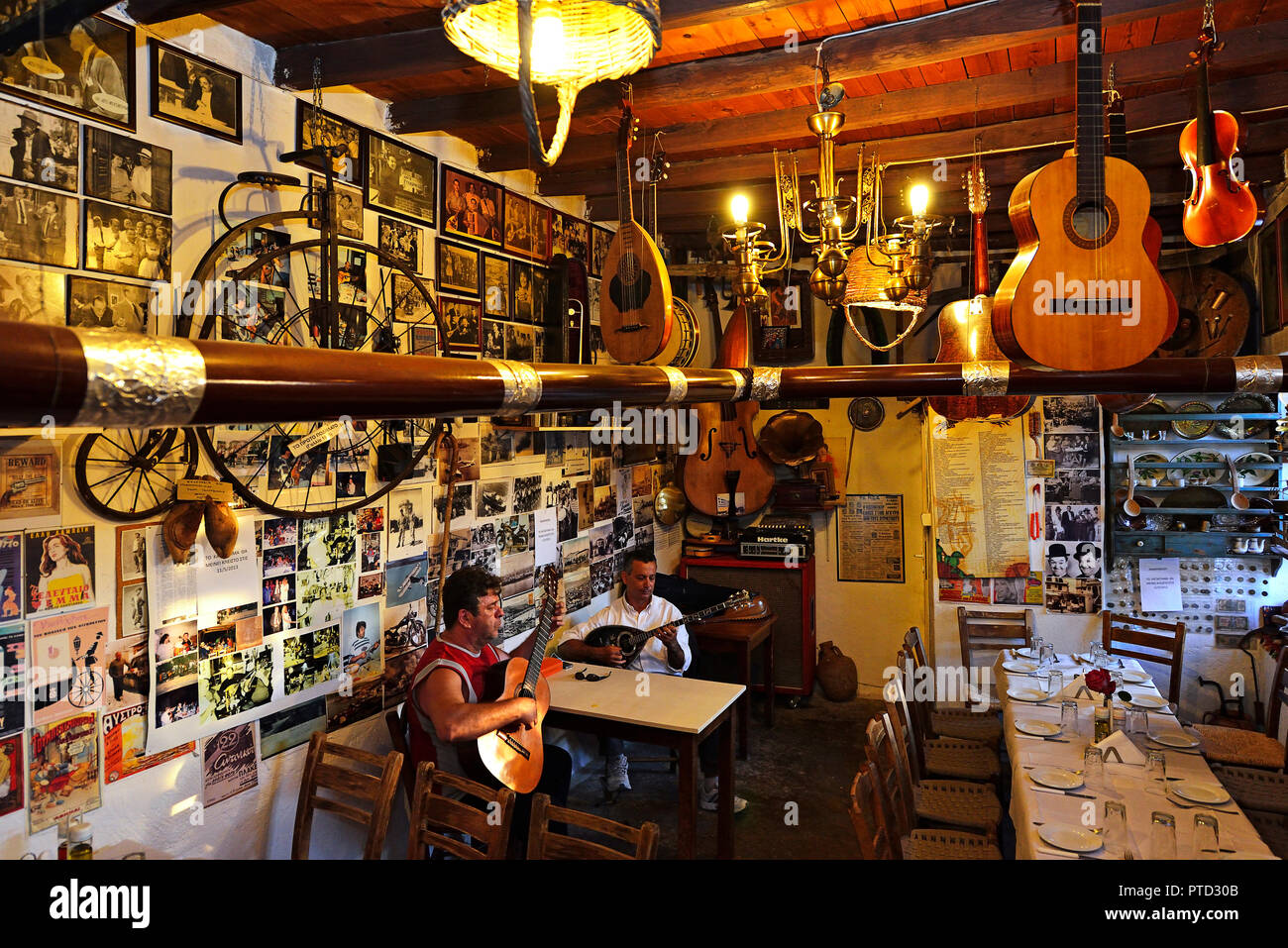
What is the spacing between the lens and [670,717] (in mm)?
3596

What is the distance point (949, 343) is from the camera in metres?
4.22

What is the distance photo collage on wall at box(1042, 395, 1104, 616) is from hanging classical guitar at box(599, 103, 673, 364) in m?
3.67

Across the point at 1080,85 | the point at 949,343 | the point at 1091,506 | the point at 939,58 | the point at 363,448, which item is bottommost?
the point at 1091,506

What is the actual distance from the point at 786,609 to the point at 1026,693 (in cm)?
237

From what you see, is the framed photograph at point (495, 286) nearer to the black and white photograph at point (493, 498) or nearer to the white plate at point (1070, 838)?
the black and white photograph at point (493, 498)

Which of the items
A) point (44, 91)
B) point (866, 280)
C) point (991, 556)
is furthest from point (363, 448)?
point (991, 556)

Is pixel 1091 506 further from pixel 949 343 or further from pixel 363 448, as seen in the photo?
pixel 363 448

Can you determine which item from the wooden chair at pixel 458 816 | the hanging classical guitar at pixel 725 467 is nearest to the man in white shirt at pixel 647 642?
the hanging classical guitar at pixel 725 467

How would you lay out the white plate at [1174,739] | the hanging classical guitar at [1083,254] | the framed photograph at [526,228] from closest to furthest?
the hanging classical guitar at [1083,254], the white plate at [1174,739], the framed photograph at [526,228]

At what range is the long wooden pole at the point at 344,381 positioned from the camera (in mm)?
693

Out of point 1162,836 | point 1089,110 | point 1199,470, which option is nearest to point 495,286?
point 1089,110

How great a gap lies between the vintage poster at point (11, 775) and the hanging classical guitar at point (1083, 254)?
108 inches

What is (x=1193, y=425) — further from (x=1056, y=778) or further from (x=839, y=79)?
(x=839, y=79)
